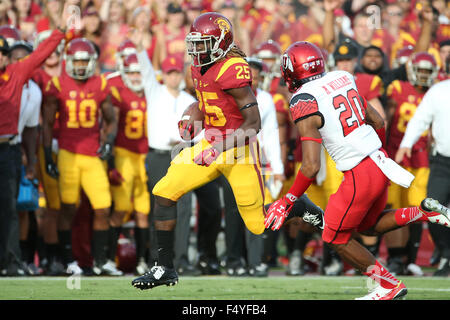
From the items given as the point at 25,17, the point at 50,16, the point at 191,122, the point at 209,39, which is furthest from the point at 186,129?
the point at 25,17

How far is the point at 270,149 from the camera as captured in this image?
824cm

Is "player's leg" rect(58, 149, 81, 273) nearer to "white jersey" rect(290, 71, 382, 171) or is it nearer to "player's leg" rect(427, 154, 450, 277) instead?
"white jersey" rect(290, 71, 382, 171)

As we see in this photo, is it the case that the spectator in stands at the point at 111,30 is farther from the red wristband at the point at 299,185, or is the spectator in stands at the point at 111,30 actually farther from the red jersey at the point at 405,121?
the red wristband at the point at 299,185

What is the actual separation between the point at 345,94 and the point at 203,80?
100 centimetres

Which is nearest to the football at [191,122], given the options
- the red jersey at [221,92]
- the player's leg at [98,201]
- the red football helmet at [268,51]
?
the red jersey at [221,92]

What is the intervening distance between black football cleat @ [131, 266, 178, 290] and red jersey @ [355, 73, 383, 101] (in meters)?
3.31

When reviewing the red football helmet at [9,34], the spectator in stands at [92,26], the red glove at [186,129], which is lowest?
the red glove at [186,129]

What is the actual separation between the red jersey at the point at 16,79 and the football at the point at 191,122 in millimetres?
2042

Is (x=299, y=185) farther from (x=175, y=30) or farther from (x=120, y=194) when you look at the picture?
(x=175, y=30)

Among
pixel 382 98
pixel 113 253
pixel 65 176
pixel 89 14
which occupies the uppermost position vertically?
pixel 89 14

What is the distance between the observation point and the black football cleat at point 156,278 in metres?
5.75

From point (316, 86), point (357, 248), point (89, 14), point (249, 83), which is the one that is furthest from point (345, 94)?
point (89, 14)

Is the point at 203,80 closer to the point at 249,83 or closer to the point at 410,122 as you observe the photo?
the point at 249,83

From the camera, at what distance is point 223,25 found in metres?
6.01
